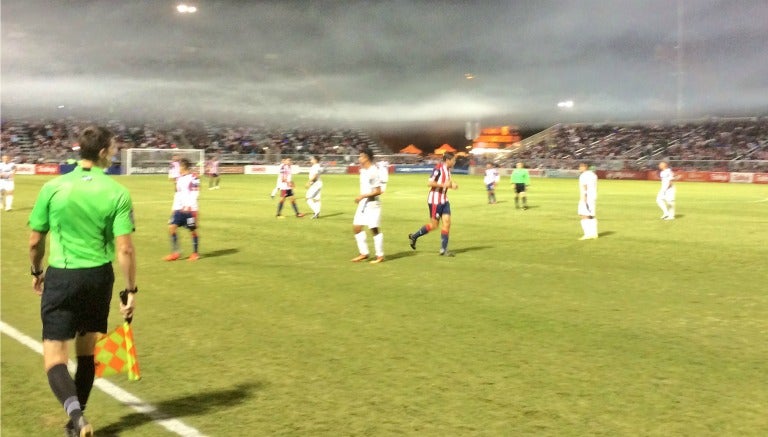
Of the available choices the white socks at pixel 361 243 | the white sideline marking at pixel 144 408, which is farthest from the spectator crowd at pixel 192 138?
the white sideline marking at pixel 144 408

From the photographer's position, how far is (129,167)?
5297cm

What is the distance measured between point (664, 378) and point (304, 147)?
8095 cm

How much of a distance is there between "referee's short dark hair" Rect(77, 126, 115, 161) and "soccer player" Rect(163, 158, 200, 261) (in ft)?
29.4

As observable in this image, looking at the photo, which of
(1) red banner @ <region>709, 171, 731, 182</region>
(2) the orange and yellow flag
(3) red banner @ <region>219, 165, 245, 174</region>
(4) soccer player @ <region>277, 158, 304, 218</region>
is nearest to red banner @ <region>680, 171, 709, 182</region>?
(1) red banner @ <region>709, 171, 731, 182</region>

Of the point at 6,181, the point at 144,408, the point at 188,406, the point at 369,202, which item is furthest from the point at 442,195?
the point at 6,181

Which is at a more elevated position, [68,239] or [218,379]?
[68,239]

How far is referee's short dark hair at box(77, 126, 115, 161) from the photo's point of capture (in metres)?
4.27

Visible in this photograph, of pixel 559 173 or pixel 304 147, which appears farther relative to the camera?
pixel 304 147

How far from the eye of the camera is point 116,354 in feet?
15.9

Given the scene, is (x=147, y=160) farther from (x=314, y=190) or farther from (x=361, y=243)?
(x=361, y=243)

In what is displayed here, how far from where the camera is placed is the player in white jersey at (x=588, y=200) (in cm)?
1636

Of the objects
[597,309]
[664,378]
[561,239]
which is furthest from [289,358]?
[561,239]

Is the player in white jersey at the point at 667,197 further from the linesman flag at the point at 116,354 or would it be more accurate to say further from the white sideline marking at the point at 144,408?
the linesman flag at the point at 116,354

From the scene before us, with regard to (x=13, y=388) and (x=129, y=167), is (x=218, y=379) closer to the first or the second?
(x=13, y=388)
